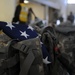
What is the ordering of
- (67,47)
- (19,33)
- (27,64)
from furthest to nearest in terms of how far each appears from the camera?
(67,47), (19,33), (27,64)

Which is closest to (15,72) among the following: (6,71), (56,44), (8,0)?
(6,71)

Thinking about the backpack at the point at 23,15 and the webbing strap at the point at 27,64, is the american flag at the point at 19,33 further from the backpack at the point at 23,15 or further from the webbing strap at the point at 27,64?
the backpack at the point at 23,15

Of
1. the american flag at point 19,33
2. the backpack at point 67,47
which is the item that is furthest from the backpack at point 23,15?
the american flag at point 19,33

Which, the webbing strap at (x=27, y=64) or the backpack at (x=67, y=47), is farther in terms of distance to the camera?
the backpack at (x=67, y=47)

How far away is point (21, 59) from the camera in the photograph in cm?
62

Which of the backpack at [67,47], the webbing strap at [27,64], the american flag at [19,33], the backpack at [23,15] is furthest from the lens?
the backpack at [23,15]

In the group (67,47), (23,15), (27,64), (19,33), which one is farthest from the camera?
(23,15)

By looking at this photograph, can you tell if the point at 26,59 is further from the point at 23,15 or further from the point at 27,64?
the point at 23,15

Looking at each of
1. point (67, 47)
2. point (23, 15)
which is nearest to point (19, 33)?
point (67, 47)

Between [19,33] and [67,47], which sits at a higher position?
[19,33]

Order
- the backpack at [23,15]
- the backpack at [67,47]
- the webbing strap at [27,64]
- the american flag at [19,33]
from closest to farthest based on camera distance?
the webbing strap at [27,64] → the american flag at [19,33] → the backpack at [67,47] → the backpack at [23,15]

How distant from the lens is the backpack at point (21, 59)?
611 mm

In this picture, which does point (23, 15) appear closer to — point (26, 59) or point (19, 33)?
point (19, 33)

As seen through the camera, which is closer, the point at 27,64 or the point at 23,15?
the point at 27,64
